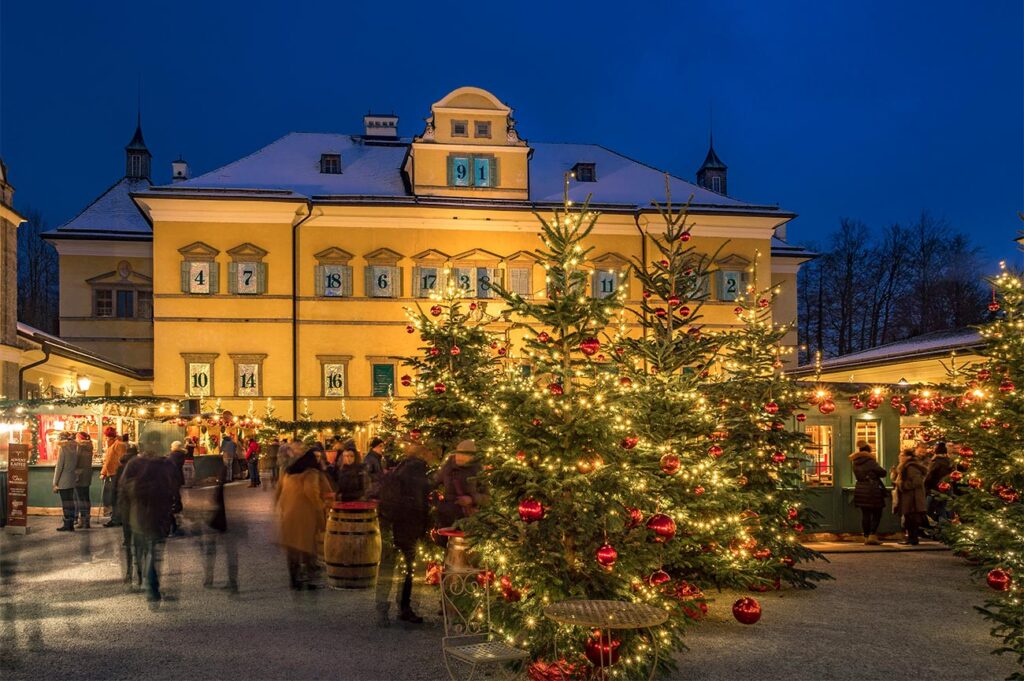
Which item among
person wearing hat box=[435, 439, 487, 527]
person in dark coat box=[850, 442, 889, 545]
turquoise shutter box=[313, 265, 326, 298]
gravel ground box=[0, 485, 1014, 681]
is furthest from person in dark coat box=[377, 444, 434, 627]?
turquoise shutter box=[313, 265, 326, 298]

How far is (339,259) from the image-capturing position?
40688 millimetres

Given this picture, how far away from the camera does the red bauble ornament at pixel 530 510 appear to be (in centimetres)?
831

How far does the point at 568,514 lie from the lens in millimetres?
8570

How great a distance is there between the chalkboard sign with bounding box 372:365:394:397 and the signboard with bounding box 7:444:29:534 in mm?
21398

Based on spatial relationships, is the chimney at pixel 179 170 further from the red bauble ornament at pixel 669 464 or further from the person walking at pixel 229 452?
the red bauble ornament at pixel 669 464

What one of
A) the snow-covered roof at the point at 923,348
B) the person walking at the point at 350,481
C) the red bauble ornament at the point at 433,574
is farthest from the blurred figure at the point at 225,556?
the snow-covered roof at the point at 923,348

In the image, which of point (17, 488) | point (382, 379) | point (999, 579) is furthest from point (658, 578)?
point (382, 379)

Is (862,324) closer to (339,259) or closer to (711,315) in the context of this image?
(711,315)

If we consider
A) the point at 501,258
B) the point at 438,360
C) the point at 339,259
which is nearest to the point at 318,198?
the point at 339,259

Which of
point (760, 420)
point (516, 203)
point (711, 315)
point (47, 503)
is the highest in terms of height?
point (516, 203)

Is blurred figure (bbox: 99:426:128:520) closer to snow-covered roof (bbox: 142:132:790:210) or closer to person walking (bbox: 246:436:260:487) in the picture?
person walking (bbox: 246:436:260:487)

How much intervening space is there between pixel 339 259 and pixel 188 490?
16021 millimetres

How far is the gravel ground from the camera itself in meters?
9.02

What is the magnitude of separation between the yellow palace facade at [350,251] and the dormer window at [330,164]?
6 cm
